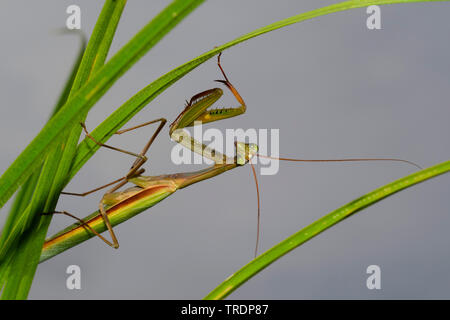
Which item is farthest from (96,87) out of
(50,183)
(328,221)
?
(328,221)

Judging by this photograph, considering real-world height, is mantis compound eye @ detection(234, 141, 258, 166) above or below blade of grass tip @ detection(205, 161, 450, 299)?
above

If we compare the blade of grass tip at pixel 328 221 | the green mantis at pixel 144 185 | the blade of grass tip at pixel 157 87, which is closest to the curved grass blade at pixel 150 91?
the blade of grass tip at pixel 157 87

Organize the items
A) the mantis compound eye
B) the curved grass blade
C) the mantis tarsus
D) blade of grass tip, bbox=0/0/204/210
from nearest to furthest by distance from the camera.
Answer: blade of grass tip, bbox=0/0/204/210 → the curved grass blade → the mantis tarsus → the mantis compound eye

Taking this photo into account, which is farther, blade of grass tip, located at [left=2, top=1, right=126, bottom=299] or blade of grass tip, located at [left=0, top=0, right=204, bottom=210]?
blade of grass tip, located at [left=2, top=1, right=126, bottom=299]

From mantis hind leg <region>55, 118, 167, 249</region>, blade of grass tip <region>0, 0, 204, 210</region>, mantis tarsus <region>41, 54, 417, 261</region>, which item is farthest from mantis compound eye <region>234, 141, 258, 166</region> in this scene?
blade of grass tip <region>0, 0, 204, 210</region>

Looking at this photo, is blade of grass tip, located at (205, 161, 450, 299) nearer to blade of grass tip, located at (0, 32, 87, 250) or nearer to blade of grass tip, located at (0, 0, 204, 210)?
blade of grass tip, located at (0, 0, 204, 210)

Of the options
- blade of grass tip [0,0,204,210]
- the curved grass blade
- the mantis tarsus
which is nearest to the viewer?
blade of grass tip [0,0,204,210]

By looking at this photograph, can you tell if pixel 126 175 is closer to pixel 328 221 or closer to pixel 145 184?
pixel 145 184
